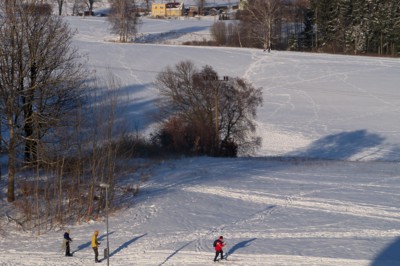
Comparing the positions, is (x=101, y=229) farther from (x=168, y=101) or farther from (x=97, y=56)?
(x=97, y=56)

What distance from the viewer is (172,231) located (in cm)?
2075

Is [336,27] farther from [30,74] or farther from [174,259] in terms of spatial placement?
[174,259]

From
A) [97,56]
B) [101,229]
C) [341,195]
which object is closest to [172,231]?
[101,229]

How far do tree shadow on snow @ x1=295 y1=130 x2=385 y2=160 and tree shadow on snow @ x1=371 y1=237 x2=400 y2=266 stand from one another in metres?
19.3

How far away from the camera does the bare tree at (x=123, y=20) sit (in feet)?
263

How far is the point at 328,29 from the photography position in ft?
274

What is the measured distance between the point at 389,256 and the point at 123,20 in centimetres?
6783

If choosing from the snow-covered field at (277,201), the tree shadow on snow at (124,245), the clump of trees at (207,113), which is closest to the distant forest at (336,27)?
the snow-covered field at (277,201)

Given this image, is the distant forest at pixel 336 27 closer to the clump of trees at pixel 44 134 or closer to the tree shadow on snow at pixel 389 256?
the clump of trees at pixel 44 134

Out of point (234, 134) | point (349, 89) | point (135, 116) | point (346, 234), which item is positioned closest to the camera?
point (346, 234)

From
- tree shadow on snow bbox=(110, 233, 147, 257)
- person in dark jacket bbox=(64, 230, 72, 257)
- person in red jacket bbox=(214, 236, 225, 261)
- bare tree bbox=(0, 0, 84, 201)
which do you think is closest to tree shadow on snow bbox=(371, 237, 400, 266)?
person in red jacket bbox=(214, 236, 225, 261)

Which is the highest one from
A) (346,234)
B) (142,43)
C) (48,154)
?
(142,43)

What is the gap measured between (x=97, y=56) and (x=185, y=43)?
1953cm

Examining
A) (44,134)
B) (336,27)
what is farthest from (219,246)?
(336,27)
